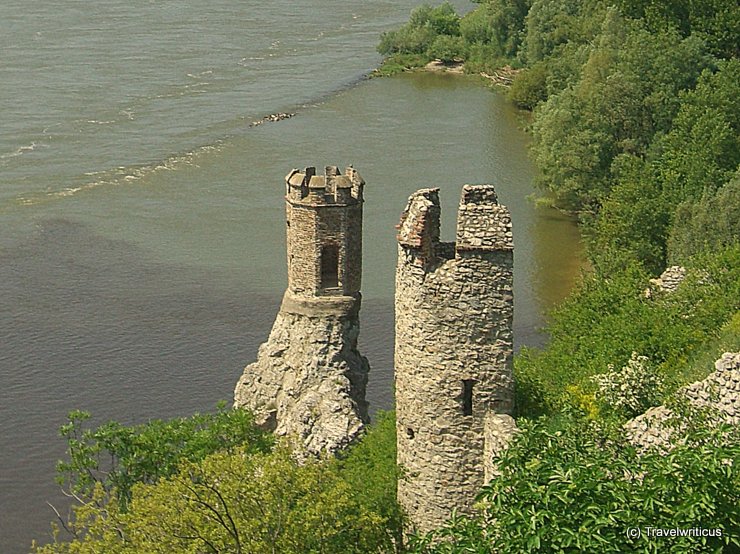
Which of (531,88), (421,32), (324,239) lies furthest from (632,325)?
(421,32)

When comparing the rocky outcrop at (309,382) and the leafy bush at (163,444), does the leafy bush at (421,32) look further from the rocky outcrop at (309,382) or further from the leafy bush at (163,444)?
the leafy bush at (163,444)

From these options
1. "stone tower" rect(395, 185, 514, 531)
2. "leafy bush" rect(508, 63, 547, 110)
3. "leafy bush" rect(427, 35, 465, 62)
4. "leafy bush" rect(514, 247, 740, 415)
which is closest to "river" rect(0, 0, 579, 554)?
"leafy bush" rect(508, 63, 547, 110)

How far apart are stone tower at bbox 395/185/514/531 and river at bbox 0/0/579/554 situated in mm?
14917

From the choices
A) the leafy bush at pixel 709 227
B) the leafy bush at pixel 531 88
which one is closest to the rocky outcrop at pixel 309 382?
the leafy bush at pixel 709 227

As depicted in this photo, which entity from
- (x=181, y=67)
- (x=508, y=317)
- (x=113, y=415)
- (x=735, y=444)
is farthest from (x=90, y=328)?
(x=181, y=67)

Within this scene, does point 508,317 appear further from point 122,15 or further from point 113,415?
point 122,15

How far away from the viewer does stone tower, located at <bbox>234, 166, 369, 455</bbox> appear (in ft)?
80.8

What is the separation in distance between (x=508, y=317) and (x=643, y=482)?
369 centimetres

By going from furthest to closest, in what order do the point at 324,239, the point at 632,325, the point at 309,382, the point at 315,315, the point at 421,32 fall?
the point at 421,32 < the point at 632,325 < the point at 324,239 < the point at 315,315 < the point at 309,382

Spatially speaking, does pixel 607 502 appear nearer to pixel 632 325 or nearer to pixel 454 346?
pixel 454 346

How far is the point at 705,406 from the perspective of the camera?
18250 millimetres

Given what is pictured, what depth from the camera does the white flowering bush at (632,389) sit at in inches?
867

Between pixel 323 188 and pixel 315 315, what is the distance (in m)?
2.36

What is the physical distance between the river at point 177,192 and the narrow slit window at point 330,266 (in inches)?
387
